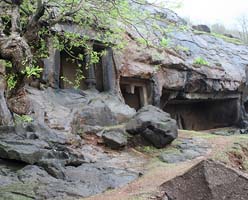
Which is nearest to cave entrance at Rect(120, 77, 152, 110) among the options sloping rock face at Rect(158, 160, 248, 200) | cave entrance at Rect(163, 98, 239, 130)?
Result: cave entrance at Rect(163, 98, 239, 130)

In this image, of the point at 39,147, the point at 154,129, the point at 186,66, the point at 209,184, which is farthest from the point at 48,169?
the point at 186,66

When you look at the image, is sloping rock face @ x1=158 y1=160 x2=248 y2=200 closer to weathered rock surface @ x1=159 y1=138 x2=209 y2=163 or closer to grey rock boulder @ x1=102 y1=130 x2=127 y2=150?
weathered rock surface @ x1=159 y1=138 x2=209 y2=163

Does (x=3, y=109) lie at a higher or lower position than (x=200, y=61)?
lower

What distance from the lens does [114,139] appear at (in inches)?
372

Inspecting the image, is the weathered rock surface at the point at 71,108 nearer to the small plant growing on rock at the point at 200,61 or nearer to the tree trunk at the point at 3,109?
the tree trunk at the point at 3,109

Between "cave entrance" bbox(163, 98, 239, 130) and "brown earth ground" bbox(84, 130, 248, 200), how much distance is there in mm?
8391

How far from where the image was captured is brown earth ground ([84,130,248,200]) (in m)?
5.90

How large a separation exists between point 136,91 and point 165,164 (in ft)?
24.0

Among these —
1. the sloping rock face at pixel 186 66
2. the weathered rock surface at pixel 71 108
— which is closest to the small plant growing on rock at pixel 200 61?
the sloping rock face at pixel 186 66

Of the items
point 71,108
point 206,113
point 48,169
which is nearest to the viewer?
point 48,169

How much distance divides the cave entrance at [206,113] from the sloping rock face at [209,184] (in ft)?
48.0

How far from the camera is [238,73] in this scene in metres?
19.9

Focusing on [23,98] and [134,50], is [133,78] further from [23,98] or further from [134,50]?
[23,98]

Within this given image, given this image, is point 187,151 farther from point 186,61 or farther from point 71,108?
point 186,61
